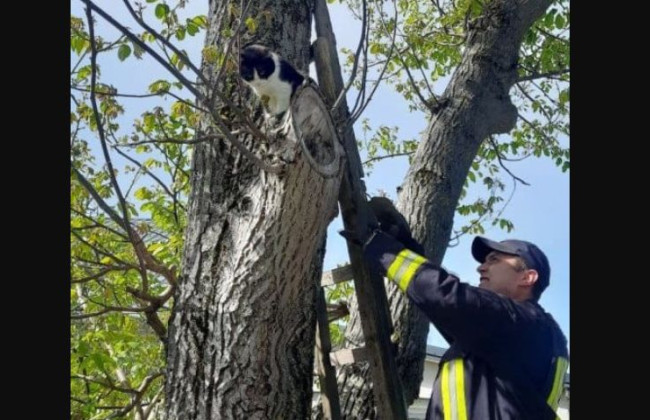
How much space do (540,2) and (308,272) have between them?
2915 mm

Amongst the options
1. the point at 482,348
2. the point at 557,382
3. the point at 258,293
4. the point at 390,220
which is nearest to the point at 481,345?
the point at 482,348

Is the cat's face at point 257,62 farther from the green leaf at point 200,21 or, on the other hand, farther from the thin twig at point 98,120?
the thin twig at point 98,120

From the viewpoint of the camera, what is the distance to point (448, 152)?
4.24m

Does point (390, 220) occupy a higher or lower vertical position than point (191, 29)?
lower

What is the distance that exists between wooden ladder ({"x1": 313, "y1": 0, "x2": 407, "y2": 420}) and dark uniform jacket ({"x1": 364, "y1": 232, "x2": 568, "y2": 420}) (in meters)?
0.19

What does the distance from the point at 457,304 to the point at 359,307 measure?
1.94 ft

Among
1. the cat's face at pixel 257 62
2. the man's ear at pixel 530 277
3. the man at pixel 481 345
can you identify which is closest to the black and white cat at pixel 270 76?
the cat's face at pixel 257 62

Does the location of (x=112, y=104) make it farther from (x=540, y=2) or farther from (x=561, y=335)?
(x=540, y=2)

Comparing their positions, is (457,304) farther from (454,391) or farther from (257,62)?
(257,62)

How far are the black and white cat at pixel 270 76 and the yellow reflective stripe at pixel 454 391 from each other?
127 cm

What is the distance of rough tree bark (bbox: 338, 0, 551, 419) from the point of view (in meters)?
3.65

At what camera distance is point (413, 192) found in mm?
4137

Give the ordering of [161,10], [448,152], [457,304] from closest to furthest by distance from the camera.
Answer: [457,304]
[161,10]
[448,152]
